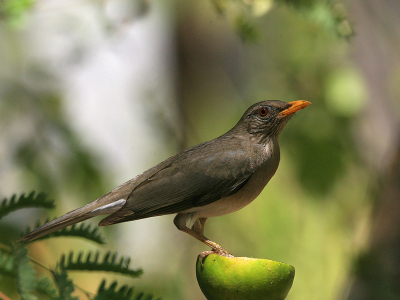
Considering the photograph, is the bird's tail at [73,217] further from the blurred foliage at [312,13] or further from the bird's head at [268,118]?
the blurred foliage at [312,13]

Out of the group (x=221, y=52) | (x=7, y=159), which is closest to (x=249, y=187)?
(x=7, y=159)

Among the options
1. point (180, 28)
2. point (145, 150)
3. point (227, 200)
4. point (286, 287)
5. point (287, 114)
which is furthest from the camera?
point (180, 28)

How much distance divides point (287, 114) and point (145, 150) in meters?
3.19

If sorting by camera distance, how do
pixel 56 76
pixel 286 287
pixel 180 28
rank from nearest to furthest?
pixel 286 287 < pixel 56 76 < pixel 180 28

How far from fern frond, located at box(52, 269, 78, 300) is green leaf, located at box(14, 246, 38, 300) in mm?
109

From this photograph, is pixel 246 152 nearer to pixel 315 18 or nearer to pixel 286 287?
pixel 286 287

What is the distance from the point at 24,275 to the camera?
1.85m

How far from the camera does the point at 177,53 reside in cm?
669

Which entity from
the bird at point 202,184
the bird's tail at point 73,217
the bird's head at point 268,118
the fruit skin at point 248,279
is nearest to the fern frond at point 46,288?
the bird's tail at point 73,217

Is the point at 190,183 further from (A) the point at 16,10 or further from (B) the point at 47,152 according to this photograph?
(B) the point at 47,152

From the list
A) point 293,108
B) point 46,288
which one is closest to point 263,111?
point 293,108

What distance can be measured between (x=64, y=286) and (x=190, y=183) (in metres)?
1.21

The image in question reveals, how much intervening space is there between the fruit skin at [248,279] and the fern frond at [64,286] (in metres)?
0.73

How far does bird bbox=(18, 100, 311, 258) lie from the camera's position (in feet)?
8.91
